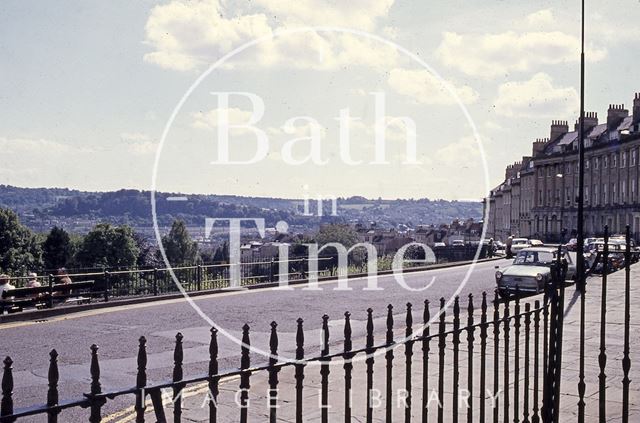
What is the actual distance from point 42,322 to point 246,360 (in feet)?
44.1

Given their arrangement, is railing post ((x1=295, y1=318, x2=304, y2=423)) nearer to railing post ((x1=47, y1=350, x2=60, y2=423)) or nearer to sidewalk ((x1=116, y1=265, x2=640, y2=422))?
railing post ((x1=47, y1=350, x2=60, y2=423))

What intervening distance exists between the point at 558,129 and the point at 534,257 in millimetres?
82878

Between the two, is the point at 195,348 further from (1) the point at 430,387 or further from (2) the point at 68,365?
(1) the point at 430,387

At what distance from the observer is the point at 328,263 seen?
3100 cm

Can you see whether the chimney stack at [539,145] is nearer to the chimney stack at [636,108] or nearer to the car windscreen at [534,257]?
the chimney stack at [636,108]

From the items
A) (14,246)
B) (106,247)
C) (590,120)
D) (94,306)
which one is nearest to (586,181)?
(590,120)

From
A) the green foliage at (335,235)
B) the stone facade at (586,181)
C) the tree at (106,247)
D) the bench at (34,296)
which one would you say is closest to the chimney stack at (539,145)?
the stone facade at (586,181)

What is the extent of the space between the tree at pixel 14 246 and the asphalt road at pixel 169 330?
168 ft

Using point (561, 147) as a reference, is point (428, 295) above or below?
below

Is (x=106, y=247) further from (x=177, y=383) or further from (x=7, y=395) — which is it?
(x=7, y=395)

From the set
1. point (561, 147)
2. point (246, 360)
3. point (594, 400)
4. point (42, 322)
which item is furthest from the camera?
point (561, 147)

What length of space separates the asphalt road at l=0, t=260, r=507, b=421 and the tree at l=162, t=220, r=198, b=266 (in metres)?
105

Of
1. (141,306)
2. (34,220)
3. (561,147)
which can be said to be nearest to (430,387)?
(141,306)

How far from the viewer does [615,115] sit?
85.1m
